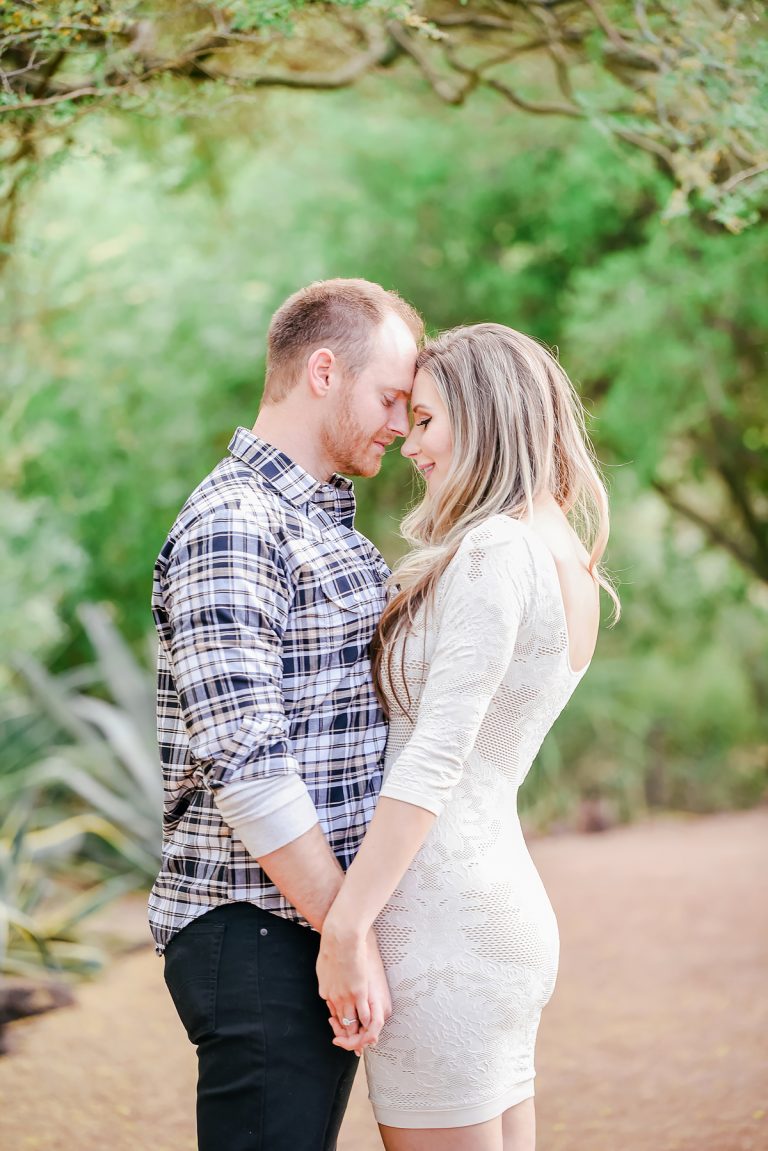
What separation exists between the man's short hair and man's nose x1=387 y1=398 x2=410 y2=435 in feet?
0.36

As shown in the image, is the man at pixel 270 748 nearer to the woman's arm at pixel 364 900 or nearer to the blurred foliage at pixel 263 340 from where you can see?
the woman's arm at pixel 364 900

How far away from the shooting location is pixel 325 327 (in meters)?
2.15

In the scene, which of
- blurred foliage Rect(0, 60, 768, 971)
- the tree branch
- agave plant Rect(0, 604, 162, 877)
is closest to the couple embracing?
blurred foliage Rect(0, 60, 768, 971)

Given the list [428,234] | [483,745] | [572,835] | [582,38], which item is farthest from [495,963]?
[572,835]

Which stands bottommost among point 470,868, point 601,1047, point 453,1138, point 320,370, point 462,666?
point 601,1047

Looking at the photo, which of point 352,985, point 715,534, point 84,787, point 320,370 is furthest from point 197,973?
point 715,534

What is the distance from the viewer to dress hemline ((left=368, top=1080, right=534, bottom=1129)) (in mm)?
1874

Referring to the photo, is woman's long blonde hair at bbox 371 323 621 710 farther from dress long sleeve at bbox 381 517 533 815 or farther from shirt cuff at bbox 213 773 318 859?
shirt cuff at bbox 213 773 318 859

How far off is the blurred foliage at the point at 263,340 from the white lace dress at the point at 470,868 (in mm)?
3393

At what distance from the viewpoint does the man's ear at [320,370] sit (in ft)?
7.00

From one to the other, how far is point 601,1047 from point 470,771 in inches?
120

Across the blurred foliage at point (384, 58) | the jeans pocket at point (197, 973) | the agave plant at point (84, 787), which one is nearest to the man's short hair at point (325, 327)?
the blurred foliage at point (384, 58)

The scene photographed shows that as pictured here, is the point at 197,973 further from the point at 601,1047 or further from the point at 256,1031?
Answer: the point at 601,1047

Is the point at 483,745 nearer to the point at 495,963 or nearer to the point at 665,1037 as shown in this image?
the point at 495,963
